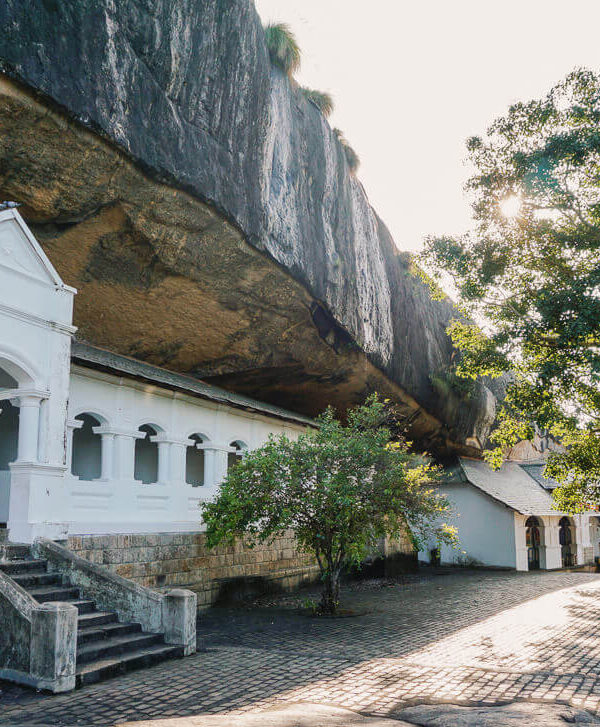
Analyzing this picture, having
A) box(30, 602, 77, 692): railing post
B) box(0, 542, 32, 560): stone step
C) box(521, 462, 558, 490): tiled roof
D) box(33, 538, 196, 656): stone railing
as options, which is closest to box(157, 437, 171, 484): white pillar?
box(0, 542, 32, 560): stone step

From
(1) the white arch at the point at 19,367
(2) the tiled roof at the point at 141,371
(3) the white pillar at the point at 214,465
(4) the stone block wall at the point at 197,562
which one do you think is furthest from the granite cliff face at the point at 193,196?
(4) the stone block wall at the point at 197,562

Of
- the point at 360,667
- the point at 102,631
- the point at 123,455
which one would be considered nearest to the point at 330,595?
the point at 123,455

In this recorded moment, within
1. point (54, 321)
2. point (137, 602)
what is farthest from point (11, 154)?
point (137, 602)

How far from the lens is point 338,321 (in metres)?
19.8

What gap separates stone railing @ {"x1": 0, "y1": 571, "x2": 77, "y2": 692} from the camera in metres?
7.46

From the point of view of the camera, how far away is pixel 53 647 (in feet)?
24.6

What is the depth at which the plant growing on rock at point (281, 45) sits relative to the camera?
17531 millimetres

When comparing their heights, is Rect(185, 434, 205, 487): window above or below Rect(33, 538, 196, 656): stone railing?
above

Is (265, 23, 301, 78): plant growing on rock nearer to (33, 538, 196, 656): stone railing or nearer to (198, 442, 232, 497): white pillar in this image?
(198, 442, 232, 497): white pillar

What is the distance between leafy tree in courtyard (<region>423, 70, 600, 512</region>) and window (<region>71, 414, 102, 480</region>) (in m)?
10.2

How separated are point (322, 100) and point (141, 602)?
16.3 metres

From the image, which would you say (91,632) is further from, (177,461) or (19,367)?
(177,461)

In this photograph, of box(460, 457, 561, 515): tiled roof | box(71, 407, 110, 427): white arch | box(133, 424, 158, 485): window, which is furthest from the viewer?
box(460, 457, 561, 515): tiled roof

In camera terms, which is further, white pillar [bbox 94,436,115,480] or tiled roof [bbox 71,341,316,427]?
white pillar [bbox 94,436,115,480]
